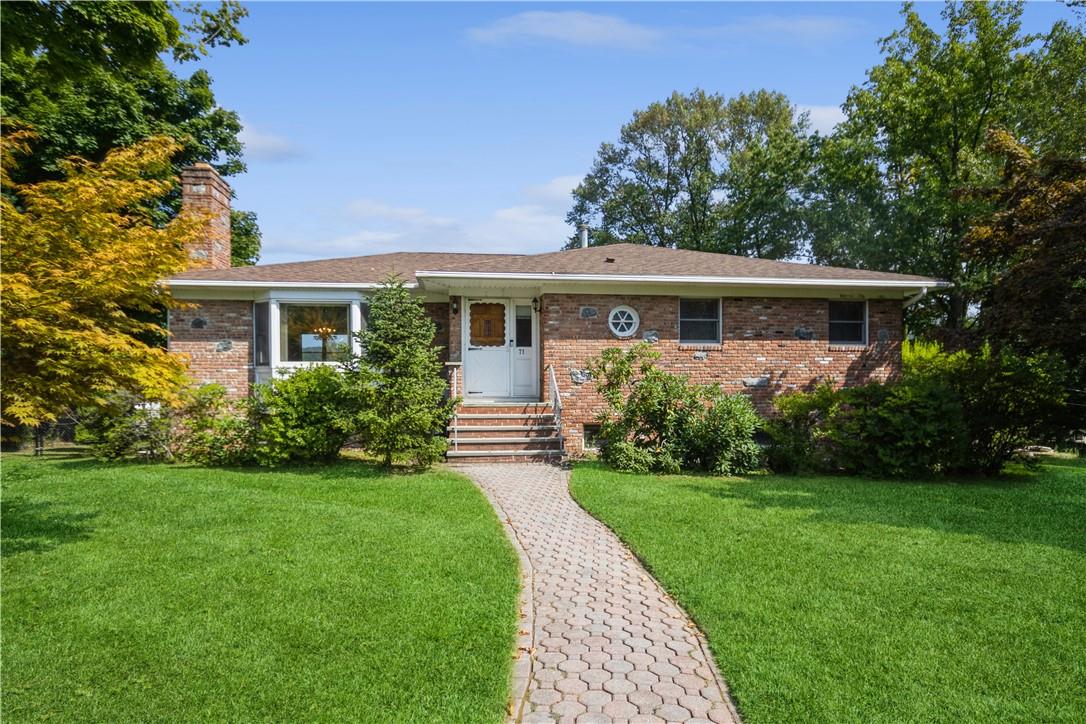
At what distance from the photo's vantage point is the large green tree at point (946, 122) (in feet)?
61.2

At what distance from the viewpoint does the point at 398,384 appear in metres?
9.59

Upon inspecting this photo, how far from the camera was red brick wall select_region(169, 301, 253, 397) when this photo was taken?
12.6m

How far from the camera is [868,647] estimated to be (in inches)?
145

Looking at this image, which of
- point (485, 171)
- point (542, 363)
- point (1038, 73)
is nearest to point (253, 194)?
point (485, 171)

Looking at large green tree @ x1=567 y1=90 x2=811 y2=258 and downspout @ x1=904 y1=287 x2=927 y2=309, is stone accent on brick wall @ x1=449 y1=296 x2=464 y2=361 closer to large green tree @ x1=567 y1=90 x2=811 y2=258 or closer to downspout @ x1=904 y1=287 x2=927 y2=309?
downspout @ x1=904 y1=287 x2=927 y2=309

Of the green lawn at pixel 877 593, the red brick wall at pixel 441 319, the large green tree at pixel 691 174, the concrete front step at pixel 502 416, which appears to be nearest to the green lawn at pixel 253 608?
the green lawn at pixel 877 593

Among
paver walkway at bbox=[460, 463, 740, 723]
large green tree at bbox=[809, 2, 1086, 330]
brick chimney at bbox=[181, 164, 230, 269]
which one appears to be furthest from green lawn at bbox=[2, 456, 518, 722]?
large green tree at bbox=[809, 2, 1086, 330]

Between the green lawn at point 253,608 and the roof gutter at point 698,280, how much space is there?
502cm

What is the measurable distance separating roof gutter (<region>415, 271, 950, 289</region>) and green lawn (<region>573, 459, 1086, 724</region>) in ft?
15.3

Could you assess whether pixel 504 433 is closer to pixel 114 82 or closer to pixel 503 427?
pixel 503 427

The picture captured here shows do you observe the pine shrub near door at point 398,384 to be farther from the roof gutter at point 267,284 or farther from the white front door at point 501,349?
the white front door at point 501,349

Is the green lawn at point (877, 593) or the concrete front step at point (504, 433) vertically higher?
the concrete front step at point (504, 433)

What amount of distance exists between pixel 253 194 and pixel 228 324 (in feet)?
37.1

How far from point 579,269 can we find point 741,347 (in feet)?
12.4
